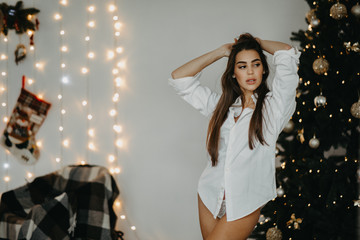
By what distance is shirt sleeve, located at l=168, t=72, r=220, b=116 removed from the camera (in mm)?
1948

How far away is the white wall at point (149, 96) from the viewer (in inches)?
106

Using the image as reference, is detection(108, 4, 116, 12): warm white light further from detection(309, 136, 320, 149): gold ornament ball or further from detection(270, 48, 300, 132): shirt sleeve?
detection(309, 136, 320, 149): gold ornament ball

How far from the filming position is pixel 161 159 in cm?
280

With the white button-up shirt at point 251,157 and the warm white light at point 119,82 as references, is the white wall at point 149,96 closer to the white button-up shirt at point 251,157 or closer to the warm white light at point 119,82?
the warm white light at point 119,82

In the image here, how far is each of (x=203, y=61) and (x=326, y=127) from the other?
795mm

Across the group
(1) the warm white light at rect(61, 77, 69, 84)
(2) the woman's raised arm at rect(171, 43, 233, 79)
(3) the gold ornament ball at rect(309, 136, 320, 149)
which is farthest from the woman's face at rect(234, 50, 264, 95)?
(1) the warm white light at rect(61, 77, 69, 84)

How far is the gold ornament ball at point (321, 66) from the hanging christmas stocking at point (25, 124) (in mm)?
2161

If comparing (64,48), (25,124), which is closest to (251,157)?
(64,48)

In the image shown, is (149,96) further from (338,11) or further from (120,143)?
(338,11)

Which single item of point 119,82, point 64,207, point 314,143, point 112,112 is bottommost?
point 64,207

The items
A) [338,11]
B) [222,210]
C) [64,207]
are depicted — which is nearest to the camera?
[222,210]

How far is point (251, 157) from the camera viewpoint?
5.55ft

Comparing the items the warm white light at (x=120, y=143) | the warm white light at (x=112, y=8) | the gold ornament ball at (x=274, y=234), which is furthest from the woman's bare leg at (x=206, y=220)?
the warm white light at (x=112, y=8)

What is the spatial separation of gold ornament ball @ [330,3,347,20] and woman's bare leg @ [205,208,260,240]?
3.74 feet
